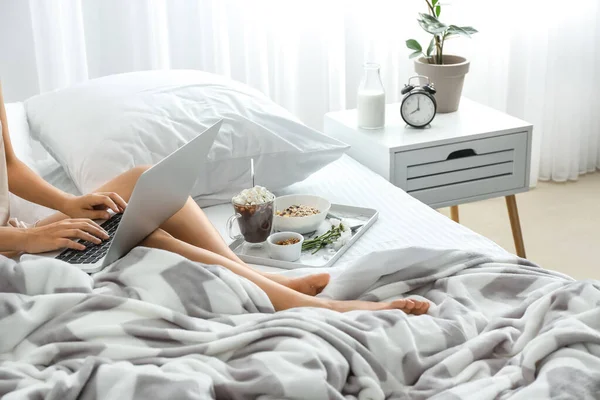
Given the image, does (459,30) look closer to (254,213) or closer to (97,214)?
(254,213)

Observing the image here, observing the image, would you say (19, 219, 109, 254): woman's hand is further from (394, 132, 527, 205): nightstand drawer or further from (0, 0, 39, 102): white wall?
(0, 0, 39, 102): white wall

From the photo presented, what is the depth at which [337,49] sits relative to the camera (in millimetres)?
3104

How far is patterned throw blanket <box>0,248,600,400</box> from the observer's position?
112 centimetres

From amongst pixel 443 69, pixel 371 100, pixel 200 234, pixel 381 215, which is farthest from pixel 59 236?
pixel 443 69

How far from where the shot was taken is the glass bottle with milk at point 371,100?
249 cm

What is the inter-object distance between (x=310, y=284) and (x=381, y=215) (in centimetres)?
49

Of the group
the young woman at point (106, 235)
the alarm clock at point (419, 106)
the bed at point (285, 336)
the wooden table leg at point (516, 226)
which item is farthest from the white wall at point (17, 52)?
the wooden table leg at point (516, 226)

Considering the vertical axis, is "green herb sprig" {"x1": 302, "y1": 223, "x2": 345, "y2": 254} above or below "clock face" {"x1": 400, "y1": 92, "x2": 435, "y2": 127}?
below

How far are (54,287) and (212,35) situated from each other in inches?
68.1

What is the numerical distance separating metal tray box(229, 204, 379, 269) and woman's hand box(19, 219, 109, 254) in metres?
0.38

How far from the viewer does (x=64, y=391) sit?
3.59ft

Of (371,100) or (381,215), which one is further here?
(371,100)

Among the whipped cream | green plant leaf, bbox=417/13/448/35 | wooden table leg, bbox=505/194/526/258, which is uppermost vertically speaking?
green plant leaf, bbox=417/13/448/35

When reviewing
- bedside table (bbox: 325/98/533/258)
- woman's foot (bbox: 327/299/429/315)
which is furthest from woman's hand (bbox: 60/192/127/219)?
bedside table (bbox: 325/98/533/258)
